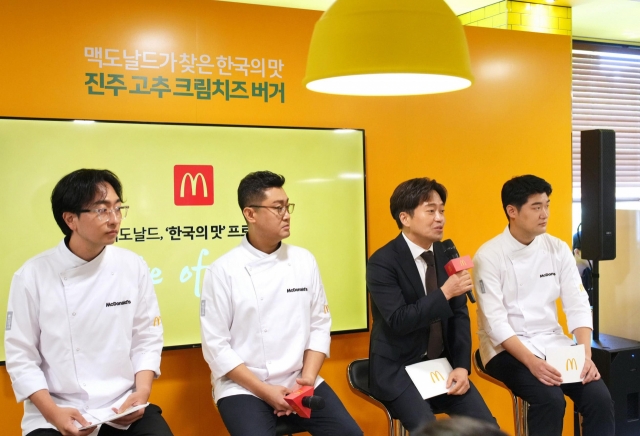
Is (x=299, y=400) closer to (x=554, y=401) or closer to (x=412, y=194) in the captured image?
(x=412, y=194)

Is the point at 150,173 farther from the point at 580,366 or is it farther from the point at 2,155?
the point at 580,366

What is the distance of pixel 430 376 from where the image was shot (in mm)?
3271

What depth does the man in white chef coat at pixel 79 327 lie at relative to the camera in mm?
2760

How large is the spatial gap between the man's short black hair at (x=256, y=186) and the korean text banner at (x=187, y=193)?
1.34 feet

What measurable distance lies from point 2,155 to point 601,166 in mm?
3291

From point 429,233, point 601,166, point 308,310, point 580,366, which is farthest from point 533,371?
point 601,166

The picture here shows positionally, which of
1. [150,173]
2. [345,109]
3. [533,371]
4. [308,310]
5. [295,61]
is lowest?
[533,371]

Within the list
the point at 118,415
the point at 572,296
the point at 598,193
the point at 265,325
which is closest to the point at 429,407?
the point at 265,325

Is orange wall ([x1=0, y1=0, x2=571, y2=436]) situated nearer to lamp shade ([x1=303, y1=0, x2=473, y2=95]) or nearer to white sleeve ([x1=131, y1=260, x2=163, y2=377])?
white sleeve ([x1=131, y1=260, x2=163, y2=377])

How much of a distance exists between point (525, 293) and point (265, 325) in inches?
56.7

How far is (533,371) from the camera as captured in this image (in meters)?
3.48

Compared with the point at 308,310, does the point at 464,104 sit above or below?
above

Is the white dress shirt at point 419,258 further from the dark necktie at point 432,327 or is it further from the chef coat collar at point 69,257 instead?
the chef coat collar at point 69,257

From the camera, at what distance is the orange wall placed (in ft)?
11.2
